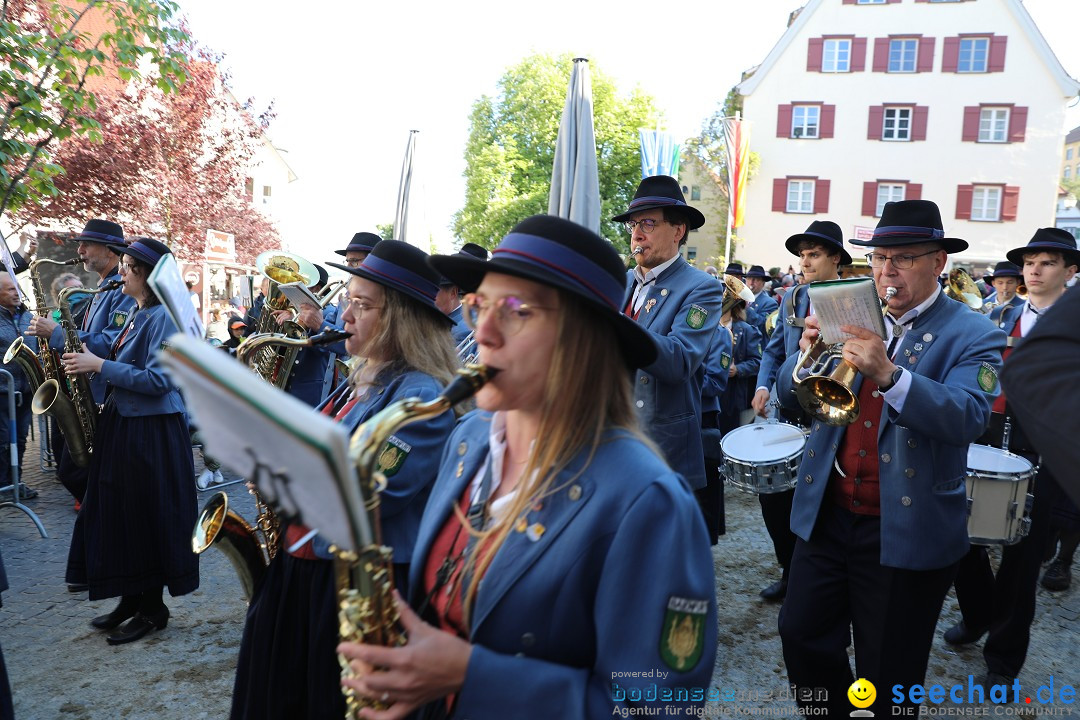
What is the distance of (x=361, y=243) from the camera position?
303 inches

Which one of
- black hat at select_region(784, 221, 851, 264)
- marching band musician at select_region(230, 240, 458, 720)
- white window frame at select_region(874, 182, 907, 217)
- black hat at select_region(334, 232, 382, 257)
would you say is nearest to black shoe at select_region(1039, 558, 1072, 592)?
black hat at select_region(784, 221, 851, 264)

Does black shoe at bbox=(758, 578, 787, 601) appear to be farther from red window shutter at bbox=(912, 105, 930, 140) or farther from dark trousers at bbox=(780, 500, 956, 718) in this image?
red window shutter at bbox=(912, 105, 930, 140)

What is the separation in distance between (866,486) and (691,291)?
5.26 feet

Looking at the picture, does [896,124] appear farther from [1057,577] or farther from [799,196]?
[1057,577]

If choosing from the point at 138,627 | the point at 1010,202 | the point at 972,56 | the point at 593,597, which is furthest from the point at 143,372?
the point at 972,56

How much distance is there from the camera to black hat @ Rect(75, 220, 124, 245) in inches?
235

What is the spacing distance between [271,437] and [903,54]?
37.1 metres

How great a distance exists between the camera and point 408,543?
290 cm

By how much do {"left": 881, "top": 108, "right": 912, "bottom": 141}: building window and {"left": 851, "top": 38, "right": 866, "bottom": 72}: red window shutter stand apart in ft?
7.15

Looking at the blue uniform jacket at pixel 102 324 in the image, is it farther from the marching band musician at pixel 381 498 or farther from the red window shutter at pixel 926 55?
the red window shutter at pixel 926 55

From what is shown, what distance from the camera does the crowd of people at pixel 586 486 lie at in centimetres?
163

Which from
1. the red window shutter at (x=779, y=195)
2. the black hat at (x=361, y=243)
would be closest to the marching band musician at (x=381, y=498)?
the black hat at (x=361, y=243)

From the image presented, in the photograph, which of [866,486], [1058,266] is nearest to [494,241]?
[1058,266]

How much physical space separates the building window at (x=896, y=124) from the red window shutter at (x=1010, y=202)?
464cm
